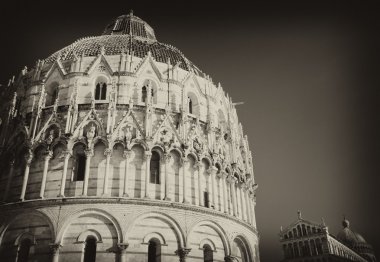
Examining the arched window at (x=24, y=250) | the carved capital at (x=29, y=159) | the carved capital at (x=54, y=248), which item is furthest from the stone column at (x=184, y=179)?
the carved capital at (x=29, y=159)

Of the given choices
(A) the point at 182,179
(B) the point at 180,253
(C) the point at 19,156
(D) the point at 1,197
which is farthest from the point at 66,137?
(B) the point at 180,253

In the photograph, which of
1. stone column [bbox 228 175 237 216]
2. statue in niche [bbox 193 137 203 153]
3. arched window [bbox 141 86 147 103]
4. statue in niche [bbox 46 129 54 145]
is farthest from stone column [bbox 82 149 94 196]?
stone column [bbox 228 175 237 216]

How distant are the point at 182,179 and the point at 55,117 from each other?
810cm

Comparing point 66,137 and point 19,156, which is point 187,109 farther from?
point 19,156

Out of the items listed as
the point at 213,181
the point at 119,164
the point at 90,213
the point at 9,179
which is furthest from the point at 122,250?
the point at 9,179

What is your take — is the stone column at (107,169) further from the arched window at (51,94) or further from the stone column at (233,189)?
the stone column at (233,189)

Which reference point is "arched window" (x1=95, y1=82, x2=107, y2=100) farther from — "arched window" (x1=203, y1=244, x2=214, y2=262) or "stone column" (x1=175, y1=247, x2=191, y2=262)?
"arched window" (x1=203, y1=244, x2=214, y2=262)

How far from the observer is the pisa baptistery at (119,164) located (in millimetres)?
18859

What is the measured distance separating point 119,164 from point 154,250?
16.0 feet

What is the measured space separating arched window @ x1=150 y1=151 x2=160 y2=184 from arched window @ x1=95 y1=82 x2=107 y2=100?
4964 mm

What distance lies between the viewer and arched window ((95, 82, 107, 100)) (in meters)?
23.2

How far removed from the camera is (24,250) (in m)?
19.0

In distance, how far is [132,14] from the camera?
126ft

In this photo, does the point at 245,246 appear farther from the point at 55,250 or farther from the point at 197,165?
the point at 55,250
